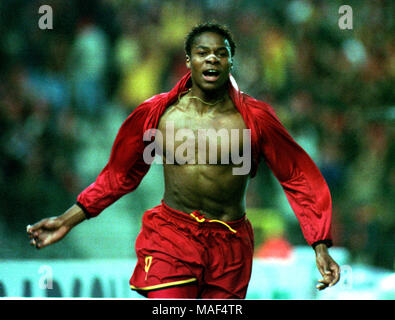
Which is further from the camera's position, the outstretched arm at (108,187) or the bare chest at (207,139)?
the outstretched arm at (108,187)

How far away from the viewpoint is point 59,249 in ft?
19.1

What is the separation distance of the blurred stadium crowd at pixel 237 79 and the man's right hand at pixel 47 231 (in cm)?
201

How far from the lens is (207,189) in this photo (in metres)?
3.62

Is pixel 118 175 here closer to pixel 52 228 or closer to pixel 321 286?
pixel 52 228

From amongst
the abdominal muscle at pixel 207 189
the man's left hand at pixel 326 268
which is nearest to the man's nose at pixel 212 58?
the abdominal muscle at pixel 207 189

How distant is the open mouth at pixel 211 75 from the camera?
3.61 m

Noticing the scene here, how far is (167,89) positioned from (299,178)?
9.02 ft

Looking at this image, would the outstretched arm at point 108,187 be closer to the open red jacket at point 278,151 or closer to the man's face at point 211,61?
the open red jacket at point 278,151

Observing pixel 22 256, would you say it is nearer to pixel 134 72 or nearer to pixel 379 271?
pixel 134 72

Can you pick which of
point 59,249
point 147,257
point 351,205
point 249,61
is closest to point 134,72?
point 249,61

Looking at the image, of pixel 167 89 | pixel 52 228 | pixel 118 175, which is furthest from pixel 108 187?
pixel 167 89

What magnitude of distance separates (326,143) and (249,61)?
935mm

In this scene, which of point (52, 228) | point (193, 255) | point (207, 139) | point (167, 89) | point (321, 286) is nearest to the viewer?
point (321, 286)

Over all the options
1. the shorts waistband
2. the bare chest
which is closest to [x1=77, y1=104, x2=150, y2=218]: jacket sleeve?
the bare chest
